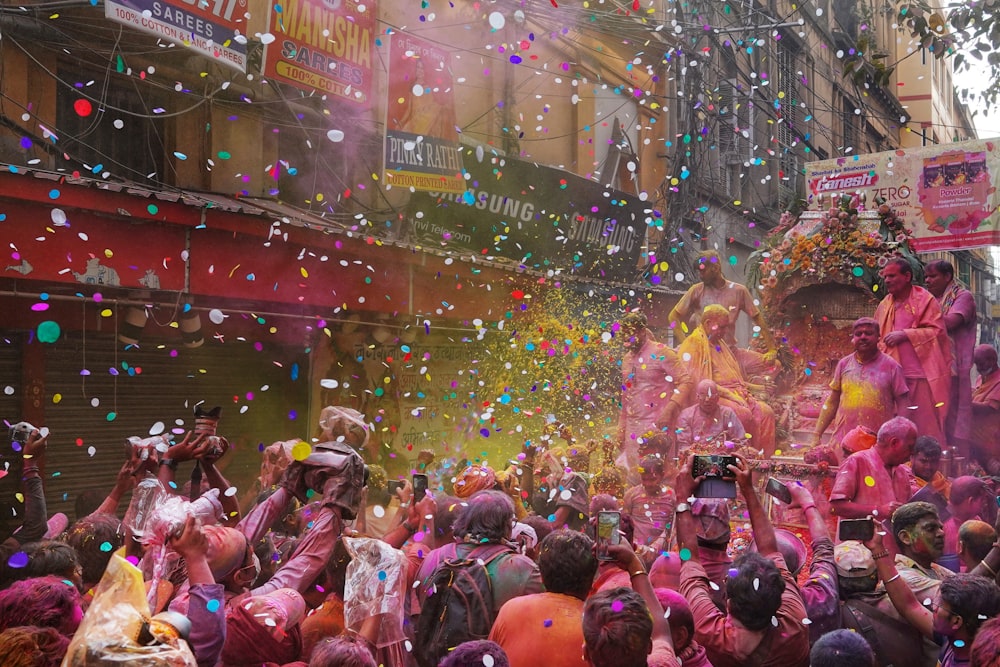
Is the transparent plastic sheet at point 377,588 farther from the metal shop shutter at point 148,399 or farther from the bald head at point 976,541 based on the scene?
the metal shop shutter at point 148,399

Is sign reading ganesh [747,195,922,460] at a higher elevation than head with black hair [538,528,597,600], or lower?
higher

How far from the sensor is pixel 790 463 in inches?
264

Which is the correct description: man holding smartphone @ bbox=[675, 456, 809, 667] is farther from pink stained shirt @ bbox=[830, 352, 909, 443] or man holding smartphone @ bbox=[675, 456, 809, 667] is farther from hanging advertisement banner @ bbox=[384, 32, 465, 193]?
hanging advertisement banner @ bbox=[384, 32, 465, 193]

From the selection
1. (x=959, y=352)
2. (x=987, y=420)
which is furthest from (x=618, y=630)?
(x=987, y=420)

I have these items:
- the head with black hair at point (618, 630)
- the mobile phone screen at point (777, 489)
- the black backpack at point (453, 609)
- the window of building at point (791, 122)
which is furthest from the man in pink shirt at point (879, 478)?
the window of building at point (791, 122)

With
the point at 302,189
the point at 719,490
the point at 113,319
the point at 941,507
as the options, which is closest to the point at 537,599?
the point at 719,490

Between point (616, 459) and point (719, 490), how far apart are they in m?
5.00

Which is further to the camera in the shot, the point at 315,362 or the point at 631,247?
the point at 631,247

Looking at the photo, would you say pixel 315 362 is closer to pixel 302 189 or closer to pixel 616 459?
pixel 302 189

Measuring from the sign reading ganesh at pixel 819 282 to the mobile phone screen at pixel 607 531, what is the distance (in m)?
5.04

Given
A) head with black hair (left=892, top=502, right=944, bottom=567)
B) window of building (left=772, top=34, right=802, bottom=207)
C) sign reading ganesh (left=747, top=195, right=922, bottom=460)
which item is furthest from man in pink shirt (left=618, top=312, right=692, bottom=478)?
window of building (left=772, top=34, right=802, bottom=207)

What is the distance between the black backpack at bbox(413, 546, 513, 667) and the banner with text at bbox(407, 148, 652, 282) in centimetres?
822

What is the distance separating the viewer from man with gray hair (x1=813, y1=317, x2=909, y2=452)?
661cm

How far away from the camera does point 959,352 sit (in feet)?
23.5
